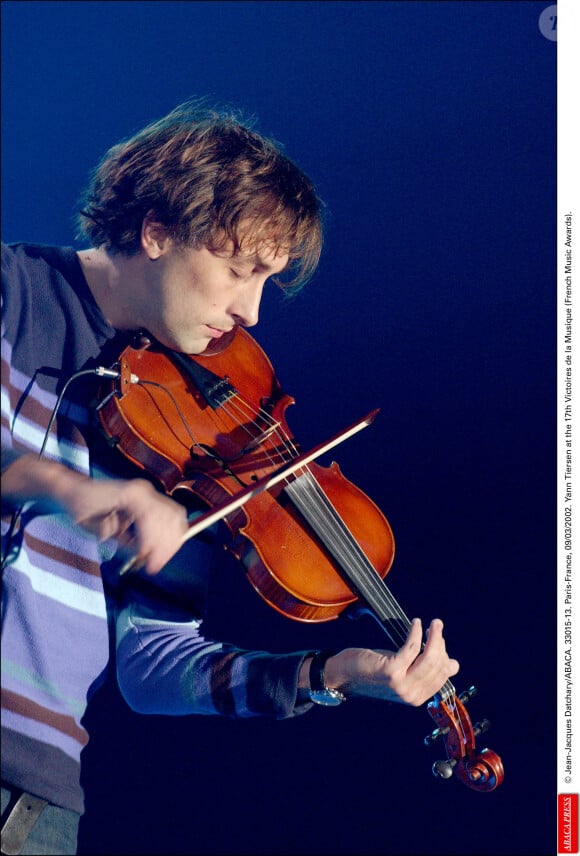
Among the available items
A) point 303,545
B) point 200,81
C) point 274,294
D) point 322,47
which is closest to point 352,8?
point 322,47

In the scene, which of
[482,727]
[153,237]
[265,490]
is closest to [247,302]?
[153,237]

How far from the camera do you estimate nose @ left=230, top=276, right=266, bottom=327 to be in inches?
58.1

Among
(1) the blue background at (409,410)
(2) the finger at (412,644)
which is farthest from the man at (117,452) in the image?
(1) the blue background at (409,410)

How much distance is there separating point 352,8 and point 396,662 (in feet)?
4.33

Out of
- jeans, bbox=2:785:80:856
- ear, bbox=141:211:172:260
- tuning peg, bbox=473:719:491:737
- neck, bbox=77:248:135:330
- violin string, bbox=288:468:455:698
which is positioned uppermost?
ear, bbox=141:211:172:260

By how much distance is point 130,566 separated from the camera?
1.10m

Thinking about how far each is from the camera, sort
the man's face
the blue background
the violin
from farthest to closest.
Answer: the blue background < the man's face < the violin

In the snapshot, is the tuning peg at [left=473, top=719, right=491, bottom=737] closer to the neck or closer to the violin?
the violin

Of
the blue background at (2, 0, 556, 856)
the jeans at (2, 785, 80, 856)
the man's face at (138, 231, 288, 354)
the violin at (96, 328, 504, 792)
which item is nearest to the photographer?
the jeans at (2, 785, 80, 856)

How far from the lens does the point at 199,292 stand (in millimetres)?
1460

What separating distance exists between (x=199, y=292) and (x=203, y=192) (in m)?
0.18

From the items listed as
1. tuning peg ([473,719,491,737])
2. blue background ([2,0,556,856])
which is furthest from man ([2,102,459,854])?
blue background ([2,0,556,856])

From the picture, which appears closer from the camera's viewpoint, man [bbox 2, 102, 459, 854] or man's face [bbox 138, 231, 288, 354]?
man [bbox 2, 102, 459, 854]
